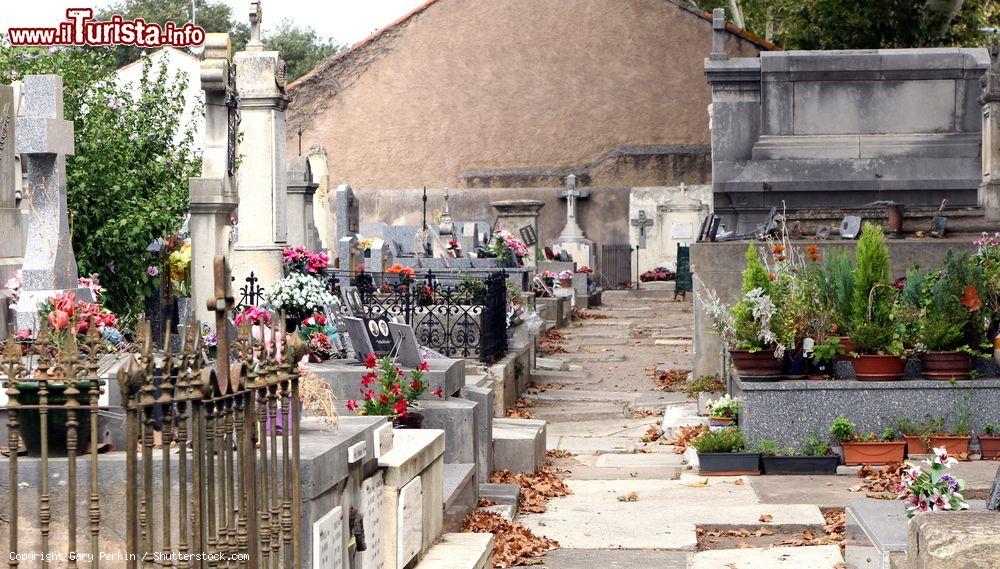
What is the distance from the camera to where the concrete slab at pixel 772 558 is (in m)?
7.70

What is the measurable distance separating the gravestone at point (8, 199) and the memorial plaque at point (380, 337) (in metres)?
3.75

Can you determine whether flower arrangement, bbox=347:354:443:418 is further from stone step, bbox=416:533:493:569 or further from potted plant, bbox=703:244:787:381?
potted plant, bbox=703:244:787:381

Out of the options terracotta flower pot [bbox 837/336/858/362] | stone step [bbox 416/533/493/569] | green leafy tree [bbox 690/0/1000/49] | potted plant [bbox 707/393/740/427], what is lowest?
stone step [bbox 416/533/493/569]

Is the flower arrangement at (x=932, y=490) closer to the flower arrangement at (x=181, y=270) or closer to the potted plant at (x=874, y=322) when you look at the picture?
the potted plant at (x=874, y=322)

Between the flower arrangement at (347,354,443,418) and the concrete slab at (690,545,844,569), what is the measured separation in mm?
2111

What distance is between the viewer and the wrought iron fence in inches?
542

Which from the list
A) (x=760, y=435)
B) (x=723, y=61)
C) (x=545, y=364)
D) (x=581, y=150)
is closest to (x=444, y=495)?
(x=760, y=435)

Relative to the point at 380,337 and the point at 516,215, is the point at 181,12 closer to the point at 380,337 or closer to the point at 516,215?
the point at 516,215

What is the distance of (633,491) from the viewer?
10.2 m

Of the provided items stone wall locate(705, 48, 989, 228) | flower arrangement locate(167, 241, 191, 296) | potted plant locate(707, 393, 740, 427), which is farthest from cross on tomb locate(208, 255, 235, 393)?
stone wall locate(705, 48, 989, 228)

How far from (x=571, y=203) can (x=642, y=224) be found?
256 cm

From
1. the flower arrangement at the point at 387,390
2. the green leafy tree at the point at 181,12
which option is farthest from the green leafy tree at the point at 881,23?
the green leafy tree at the point at 181,12

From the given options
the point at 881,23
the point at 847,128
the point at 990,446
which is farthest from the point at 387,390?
the point at 881,23

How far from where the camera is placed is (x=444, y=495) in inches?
309
